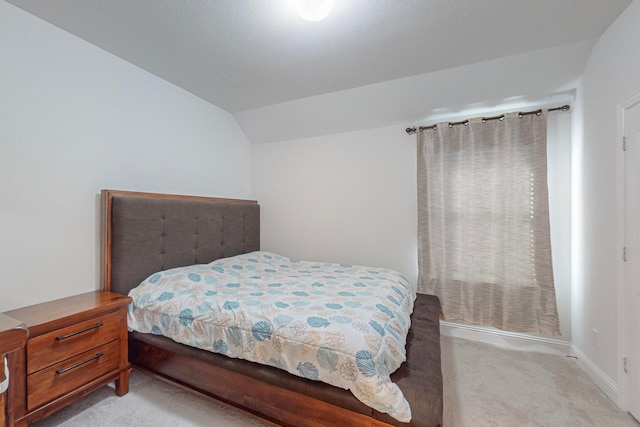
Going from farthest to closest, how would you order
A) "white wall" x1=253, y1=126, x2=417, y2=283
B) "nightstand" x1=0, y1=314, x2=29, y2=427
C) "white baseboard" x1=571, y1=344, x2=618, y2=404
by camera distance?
1. "white wall" x1=253, y1=126, x2=417, y2=283
2. "white baseboard" x1=571, y1=344, x2=618, y2=404
3. "nightstand" x1=0, y1=314, x2=29, y2=427

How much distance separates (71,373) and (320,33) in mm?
2571

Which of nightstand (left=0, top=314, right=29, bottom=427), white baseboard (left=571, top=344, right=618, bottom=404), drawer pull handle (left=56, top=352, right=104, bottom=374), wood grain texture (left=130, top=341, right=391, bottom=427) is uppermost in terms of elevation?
nightstand (left=0, top=314, right=29, bottom=427)

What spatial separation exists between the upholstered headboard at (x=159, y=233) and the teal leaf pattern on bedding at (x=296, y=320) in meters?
0.18

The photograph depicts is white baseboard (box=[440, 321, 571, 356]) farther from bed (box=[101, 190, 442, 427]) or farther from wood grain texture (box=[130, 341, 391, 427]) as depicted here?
wood grain texture (box=[130, 341, 391, 427])

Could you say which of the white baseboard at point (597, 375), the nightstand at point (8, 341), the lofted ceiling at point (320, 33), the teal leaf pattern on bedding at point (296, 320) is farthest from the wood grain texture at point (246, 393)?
the lofted ceiling at point (320, 33)

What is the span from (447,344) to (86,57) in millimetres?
3784

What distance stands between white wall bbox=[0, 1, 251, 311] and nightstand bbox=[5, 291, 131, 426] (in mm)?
232

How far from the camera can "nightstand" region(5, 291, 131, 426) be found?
1309 mm

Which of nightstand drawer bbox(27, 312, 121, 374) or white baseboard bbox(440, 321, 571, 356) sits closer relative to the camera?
nightstand drawer bbox(27, 312, 121, 374)

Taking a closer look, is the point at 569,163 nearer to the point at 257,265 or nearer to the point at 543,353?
the point at 543,353

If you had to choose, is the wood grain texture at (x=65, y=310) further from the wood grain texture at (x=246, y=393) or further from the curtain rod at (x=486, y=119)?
the curtain rod at (x=486, y=119)

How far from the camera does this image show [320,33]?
1.77 m

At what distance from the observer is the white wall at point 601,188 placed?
1638mm

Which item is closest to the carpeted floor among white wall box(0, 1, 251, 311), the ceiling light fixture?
white wall box(0, 1, 251, 311)
